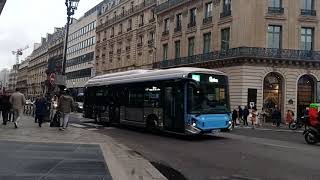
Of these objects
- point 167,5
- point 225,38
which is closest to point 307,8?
point 225,38

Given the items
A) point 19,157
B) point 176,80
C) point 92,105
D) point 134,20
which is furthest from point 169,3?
point 19,157

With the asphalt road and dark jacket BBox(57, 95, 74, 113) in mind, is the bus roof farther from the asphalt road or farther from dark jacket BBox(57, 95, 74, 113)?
dark jacket BBox(57, 95, 74, 113)


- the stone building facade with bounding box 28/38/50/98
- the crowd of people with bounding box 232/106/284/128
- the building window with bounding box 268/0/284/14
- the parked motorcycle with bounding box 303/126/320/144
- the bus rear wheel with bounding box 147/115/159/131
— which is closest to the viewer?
the parked motorcycle with bounding box 303/126/320/144

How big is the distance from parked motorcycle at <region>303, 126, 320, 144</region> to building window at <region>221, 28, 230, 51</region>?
26.5 meters

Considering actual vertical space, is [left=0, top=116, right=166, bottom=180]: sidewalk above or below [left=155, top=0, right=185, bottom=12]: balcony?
below

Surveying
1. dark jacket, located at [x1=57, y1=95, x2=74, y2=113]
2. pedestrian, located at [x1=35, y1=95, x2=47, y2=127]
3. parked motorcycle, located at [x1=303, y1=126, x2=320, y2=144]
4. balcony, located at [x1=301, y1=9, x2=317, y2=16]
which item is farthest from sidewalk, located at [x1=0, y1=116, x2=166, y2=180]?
balcony, located at [x1=301, y1=9, x2=317, y2=16]

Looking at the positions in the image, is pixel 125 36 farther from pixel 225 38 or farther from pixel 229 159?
pixel 229 159

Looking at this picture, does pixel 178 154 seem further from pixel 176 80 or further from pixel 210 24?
pixel 210 24

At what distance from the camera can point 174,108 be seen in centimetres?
2112

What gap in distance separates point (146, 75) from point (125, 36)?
172 ft

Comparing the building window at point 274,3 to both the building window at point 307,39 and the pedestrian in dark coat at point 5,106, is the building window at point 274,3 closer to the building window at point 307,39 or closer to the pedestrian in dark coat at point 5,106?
the building window at point 307,39

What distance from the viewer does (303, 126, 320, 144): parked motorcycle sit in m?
20.9

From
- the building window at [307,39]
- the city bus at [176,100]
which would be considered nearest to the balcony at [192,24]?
the building window at [307,39]

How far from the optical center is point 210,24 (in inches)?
1986
